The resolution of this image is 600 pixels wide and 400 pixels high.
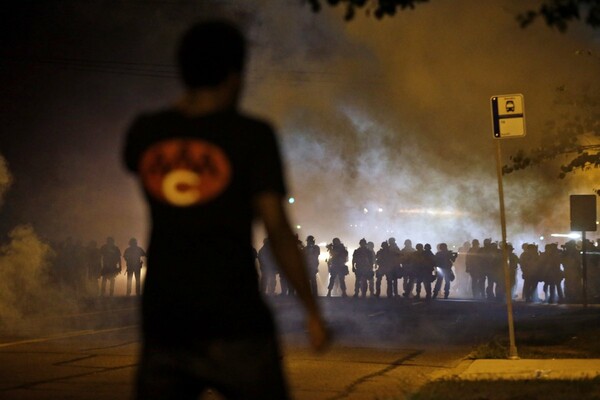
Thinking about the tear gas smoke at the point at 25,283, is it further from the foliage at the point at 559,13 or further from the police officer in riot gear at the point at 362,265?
the foliage at the point at 559,13

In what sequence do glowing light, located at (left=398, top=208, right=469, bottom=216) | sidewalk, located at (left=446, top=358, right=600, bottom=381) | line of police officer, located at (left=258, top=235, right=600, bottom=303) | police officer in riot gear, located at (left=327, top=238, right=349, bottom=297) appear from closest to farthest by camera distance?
sidewalk, located at (left=446, top=358, right=600, bottom=381) < line of police officer, located at (left=258, top=235, right=600, bottom=303) < police officer in riot gear, located at (left=327, top=238, right=349, bottom=297) < glowing light, located at (left=398, top=208, right=469, bottom=216)

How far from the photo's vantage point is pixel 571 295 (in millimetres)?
21984

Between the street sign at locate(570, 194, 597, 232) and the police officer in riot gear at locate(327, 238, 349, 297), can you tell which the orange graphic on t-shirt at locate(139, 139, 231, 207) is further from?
the police officer in riot gear at locate(327, 238, 349, 297)

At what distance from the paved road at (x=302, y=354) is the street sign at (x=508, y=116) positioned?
8.08 feet

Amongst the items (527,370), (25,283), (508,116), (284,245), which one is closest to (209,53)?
(284,245)

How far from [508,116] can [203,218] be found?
7.29 m

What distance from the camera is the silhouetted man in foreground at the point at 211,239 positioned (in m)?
2.63

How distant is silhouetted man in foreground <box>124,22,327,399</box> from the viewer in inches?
103

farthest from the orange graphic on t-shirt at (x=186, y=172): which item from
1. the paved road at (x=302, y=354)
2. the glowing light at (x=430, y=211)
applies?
the glowing light at (x=430, y=211)

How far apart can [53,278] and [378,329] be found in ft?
29.1

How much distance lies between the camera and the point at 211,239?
2.66m

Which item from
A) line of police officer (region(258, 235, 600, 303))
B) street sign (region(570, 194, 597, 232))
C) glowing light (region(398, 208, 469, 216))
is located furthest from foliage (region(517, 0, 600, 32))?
glowing light (region(398, 208, 469, 216))

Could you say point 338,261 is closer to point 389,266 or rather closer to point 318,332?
point 389,266

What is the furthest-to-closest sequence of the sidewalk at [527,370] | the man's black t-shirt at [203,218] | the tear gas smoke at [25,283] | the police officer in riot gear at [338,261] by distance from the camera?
the police officer in riot gear at [338,261], the tear gas smoke at [25,283], the sidewalk at [527,370], the man's black t-shirt at [203,218]
